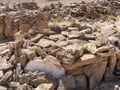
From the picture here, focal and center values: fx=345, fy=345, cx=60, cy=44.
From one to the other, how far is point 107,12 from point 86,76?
7.68m

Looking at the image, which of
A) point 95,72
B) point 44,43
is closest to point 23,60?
point 44,43

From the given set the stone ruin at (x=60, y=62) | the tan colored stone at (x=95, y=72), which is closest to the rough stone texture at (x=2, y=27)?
the stone ruin at (x=60, y=62)

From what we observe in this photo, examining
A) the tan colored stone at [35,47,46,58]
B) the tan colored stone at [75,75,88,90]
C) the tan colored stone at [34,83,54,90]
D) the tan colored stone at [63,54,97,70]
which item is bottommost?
the tan colored stone at [75,75,88,90]

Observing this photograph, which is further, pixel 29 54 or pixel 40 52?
pixel 40 52

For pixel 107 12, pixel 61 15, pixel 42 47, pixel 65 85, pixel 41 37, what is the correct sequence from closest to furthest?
pixel 65 85 < pixel 42 47 < pixel 41 37 < pixel 61 15 < pixel 107 12

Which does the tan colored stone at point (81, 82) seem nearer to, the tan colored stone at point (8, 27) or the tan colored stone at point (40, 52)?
the tan colored stone at point (40, 52)

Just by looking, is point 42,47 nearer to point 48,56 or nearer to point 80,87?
point 48,56

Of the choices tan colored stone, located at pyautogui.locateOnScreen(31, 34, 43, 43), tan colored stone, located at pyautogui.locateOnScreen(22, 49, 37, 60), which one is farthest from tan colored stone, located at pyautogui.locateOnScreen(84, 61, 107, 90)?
tan colored stone, located at pyautogui.locateOnScreen(31, 34, 43, 43)

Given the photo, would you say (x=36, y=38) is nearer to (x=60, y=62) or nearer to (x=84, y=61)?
(x=60, y=62)

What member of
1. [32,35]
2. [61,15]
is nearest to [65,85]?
A: [32,35]

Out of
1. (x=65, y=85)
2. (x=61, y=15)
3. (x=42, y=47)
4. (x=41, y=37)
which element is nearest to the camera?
(x=65, y=85)

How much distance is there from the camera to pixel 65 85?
8.39 meters

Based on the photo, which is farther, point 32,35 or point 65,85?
point 32,35

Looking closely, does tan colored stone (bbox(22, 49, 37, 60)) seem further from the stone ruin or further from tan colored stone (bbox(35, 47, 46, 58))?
tan colored stone (bbox(35, 47, 46, 58))
